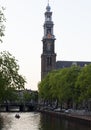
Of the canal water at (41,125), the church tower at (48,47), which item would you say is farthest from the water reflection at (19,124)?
the church tower at (48,47)

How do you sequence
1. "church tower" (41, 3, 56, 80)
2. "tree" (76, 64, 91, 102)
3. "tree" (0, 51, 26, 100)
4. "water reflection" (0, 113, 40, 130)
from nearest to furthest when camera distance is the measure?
"tree" (0, 51, 26, 100)
"water reflection" (0, 113, 40, 130)
"tree" (76, 64, 91, 102)
"church tower" (41, 3, 56, 80)

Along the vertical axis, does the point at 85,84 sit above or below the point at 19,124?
above

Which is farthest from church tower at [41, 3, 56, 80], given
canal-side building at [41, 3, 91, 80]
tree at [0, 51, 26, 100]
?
tree at [0, 51, 26, 100]

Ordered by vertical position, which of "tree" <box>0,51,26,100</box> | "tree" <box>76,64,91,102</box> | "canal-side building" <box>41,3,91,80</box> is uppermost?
"canal-side building" <box>41,3,91,80</box>

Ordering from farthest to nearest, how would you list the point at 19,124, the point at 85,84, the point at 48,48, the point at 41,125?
the point at 48,48 → the point at 85,84 → the point at 19,124 → the point at 41,125

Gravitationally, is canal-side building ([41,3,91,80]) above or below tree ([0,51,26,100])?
above

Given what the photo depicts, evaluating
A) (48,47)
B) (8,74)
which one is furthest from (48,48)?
(8,74)

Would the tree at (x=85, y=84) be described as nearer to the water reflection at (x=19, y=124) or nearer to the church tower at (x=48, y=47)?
the water reflection at (x=19, y=124)

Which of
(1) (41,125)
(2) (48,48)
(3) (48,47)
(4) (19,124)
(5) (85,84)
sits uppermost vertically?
(3) (48,47)

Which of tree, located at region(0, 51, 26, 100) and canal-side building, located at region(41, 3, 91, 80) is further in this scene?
canal-side building, located at region(41, 3, 91, 80)

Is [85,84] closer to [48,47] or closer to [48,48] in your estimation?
[48,47]

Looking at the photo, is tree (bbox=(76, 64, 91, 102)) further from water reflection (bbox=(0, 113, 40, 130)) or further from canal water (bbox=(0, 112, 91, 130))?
water reflection (bbox=(0, 113, 40, 130))

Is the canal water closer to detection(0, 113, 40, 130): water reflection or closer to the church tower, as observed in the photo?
detection(0, 113, 40, 130): water reflection

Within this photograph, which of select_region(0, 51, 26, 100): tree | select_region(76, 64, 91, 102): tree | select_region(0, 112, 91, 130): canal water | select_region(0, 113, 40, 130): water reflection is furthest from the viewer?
select_region(76, 64, 91, 102): tree
